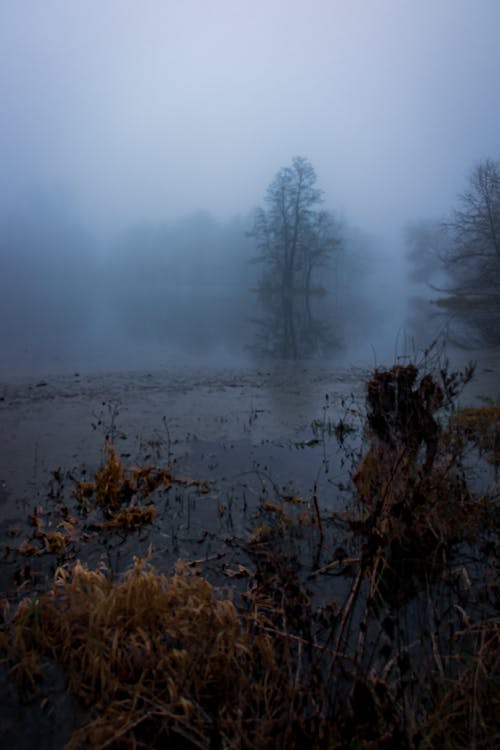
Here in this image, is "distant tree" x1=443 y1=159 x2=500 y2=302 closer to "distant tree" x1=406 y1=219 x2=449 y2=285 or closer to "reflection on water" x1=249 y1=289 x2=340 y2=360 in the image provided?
"reflection on water" x1=249 y1=289 x2=340 y2=360

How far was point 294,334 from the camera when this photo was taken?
67.6 ft

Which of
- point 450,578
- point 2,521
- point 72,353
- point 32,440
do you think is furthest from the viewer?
point 72,353

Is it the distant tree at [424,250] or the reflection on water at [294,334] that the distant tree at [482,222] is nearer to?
the reflection on water at [294,334]

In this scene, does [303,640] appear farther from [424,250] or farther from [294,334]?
[424,250]

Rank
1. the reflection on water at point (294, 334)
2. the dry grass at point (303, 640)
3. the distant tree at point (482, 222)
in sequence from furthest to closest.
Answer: the distant tree at point (482, 222) < the reflection on water at point (294, 334) < the dry grass at point (303, 640)

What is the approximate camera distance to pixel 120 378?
36.5ft

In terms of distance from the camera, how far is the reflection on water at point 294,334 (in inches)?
641

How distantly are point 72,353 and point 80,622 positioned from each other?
41.8ft

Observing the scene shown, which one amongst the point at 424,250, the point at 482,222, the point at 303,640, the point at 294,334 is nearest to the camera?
the point at 303,640

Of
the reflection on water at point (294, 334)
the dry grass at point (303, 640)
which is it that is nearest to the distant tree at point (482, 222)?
the reflection on water at point (294, 334)

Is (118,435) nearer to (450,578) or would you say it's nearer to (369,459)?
(369,459)

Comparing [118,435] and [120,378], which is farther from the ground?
[120,378]

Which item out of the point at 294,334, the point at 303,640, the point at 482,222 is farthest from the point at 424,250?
the point at 303,640

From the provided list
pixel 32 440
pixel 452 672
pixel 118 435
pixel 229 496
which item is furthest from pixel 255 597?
pixel 32 440
